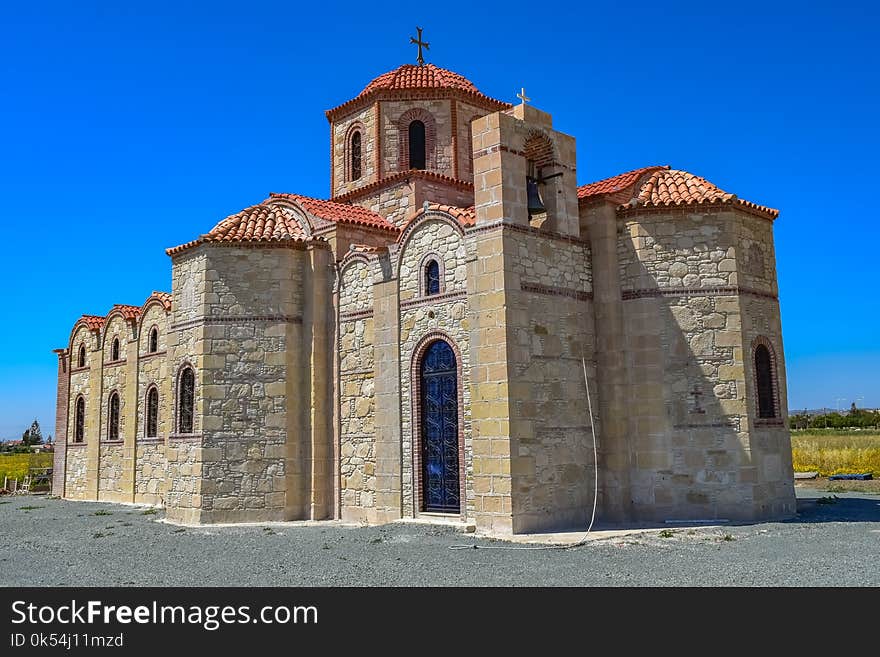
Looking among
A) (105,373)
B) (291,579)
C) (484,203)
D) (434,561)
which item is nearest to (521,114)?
(484,203)

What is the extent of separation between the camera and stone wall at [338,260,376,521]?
51.8ft

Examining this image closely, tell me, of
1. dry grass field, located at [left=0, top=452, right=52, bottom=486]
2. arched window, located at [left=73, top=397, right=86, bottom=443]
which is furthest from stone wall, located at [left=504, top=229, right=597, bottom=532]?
dry grass field, located at [left=0, top=452, right=52, bottom=486]

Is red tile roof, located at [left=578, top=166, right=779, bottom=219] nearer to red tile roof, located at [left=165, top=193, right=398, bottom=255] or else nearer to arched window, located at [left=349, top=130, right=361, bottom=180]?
red tile roof, located at [left=165, top=193, right=398, bottom=255]

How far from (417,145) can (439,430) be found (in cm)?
→ 845

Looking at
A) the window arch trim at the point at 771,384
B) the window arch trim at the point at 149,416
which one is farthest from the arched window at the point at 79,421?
the window arch trim at the point at 771,384

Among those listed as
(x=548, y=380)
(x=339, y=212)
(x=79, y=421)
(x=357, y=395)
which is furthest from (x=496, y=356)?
(x=79, y=421)

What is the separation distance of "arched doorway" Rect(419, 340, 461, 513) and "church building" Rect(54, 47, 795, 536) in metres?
0.04

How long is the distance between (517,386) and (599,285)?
314cm

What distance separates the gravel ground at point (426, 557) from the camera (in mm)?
9133

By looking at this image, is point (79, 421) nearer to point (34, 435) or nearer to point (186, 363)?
point (186, 363)

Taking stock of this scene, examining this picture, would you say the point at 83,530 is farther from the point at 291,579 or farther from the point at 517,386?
the point at 517,386

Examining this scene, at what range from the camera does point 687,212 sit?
14867mm

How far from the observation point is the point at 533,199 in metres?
14.4

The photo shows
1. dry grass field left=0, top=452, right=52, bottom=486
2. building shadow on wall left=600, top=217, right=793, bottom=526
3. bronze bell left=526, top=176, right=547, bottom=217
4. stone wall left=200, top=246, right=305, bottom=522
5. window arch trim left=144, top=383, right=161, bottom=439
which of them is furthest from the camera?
dry grass field left=0, top=452, right=52, bottom=486
